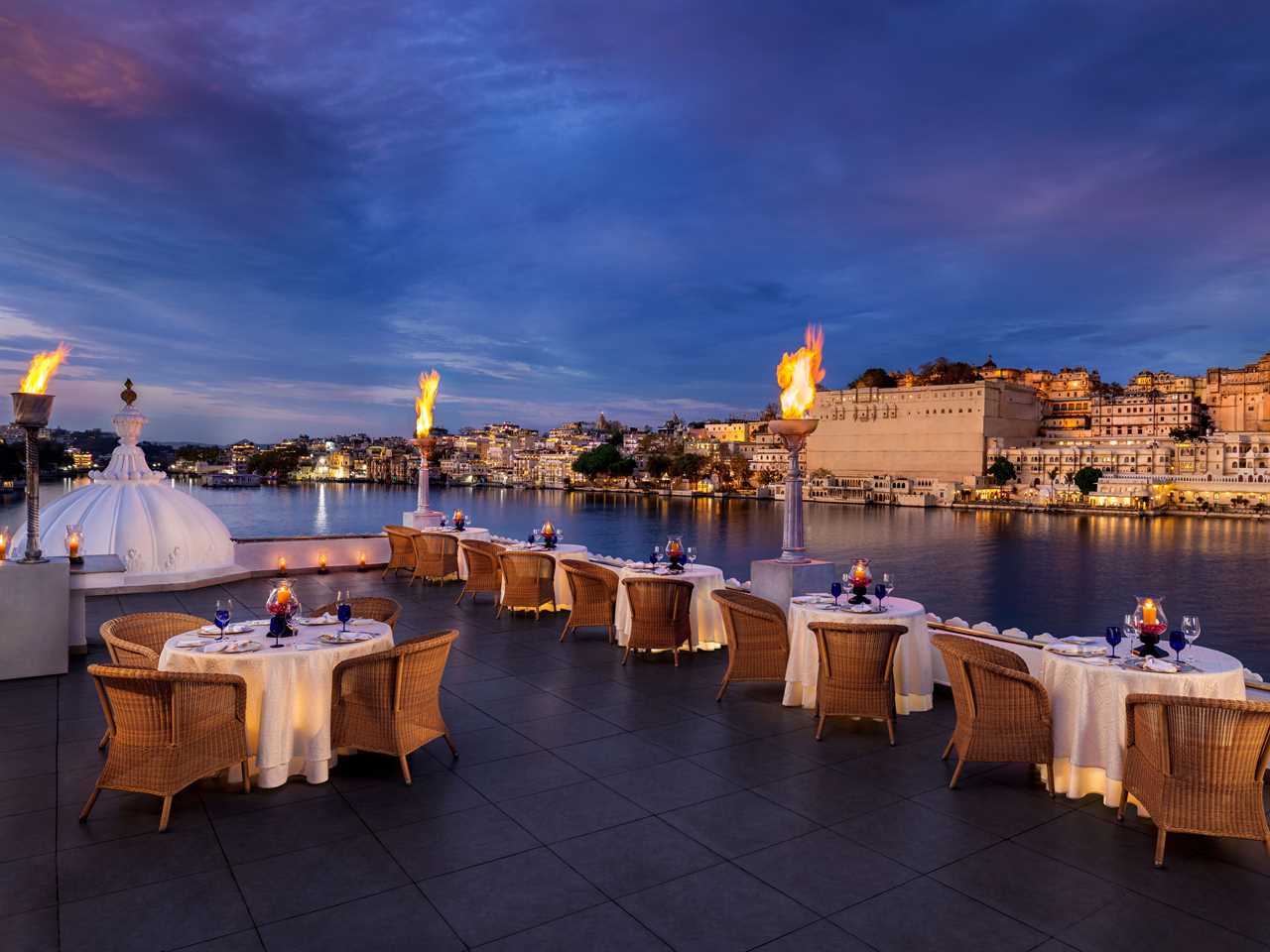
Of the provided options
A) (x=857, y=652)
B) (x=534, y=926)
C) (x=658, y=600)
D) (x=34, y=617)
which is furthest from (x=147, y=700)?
(x=658, y=600)

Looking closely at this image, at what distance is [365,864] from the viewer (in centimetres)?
319

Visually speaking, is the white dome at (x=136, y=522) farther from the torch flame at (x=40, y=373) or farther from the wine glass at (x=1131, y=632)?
the wine glass at (x=1131, y=632)

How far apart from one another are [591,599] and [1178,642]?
4925 mm

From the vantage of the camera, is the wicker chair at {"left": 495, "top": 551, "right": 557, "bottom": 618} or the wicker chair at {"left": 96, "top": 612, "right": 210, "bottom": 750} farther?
the wicker chair at {"left": 495, "top": 551, "right": 557, "bottom": 618}

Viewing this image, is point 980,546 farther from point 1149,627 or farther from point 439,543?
point 1149,627

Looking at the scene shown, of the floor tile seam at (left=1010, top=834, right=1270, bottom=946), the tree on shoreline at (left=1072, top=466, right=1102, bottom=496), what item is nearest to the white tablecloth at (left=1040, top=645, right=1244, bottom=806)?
the floor tile seam at (left=1010, top=834, right=1270, bottom=946)

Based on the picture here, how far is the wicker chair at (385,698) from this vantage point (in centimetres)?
408

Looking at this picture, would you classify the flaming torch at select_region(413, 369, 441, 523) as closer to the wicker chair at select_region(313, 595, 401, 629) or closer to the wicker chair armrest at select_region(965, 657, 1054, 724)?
the wicker chair at select_region(313, 595, 401, 629)

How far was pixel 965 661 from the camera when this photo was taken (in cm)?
409

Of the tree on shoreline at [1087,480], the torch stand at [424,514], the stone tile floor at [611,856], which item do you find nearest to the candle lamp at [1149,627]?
the stone tile floor at [611,856]

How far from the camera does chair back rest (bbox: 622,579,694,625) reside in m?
6.77

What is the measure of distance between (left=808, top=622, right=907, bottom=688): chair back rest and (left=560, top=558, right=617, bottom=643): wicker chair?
3003 millimetres

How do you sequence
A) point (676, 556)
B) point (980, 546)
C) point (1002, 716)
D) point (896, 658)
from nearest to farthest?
point (1002, 716) → point (896, 658) → point (676, 556) → point (980, 546)

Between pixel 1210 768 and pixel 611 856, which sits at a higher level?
pixel 1210 768
